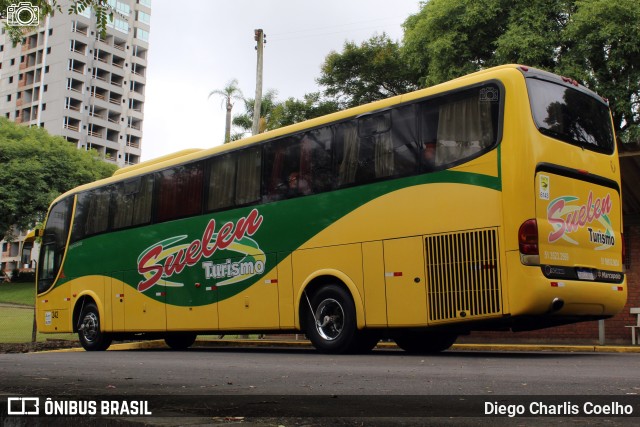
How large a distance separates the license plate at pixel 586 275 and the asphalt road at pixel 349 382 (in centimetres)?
113

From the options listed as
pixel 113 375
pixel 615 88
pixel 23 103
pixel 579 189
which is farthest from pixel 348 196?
pixel 23 103

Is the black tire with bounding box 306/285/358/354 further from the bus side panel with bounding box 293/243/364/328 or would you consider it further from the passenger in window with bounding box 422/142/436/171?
the passenger in window with bounding box 422/142/436/171

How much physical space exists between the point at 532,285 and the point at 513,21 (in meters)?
20.5

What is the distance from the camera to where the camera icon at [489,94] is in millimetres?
10102

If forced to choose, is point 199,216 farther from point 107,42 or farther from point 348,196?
point 107,42

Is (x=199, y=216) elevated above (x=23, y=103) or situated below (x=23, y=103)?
below

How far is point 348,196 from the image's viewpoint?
38.1 ft

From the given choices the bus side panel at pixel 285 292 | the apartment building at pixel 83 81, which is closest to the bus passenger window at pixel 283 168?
the bus side panel at pixel 285 292

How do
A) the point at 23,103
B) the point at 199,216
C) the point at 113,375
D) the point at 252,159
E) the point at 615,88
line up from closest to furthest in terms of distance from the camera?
the point at 113,375 < the point at 252,159 < the point at 199,216 < the point at 615,88 < the point at 23,103

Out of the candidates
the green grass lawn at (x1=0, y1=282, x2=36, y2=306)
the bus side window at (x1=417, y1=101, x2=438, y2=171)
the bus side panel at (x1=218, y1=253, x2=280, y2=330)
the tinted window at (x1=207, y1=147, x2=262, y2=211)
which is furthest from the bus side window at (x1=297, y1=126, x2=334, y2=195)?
the green grass lawn at (x1=0, y1=282, x2=36, y2=306)

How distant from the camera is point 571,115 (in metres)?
10.7

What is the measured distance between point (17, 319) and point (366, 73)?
752 inches

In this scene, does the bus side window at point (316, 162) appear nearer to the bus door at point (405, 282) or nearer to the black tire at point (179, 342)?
the bus door at point (405, 282)

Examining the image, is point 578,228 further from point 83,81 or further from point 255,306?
point 83,81
